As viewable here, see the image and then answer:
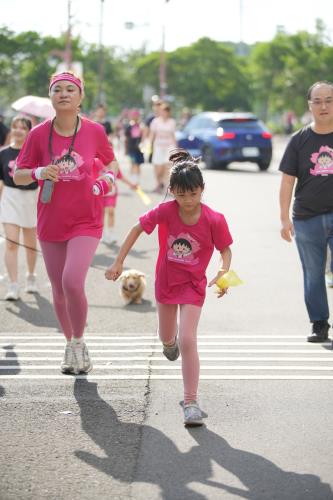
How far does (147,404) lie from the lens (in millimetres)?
6094

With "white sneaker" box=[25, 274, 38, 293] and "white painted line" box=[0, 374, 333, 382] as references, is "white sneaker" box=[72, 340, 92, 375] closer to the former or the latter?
"white painted line" box=[0, 374, 333, 382]

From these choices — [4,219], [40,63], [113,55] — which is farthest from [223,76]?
[4,219]

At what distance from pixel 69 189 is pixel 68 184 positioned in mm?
31

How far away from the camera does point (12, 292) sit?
1002 centimetres

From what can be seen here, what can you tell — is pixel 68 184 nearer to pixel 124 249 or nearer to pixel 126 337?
pixel 124 249

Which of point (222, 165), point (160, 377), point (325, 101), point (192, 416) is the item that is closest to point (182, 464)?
point (192, 416)

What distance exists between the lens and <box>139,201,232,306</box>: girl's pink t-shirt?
231 inches

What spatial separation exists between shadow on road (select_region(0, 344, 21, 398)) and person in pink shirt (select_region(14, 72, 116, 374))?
1.46 ft

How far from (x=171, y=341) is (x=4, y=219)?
13.9ft

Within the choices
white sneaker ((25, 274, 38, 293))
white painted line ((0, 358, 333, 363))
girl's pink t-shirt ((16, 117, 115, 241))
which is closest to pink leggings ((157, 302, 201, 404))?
girl's pink t-shirt ((16, 117, 115, 241))

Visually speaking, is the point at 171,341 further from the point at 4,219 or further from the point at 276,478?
the point at 4,219

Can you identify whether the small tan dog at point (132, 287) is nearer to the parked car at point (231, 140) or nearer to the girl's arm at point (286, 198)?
the girl's arm at point (286, 198)

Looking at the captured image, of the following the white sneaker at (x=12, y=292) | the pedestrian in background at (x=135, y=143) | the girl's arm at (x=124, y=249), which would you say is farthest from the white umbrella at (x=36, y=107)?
the pedestrian in background at (x=135, y=143)

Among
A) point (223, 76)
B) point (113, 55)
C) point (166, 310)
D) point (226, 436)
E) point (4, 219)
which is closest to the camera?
point (226, 436)
